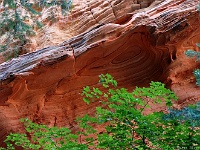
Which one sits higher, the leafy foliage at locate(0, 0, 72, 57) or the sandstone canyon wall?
Answer: the leafy foliage at locate(0, 0, 72, 57)

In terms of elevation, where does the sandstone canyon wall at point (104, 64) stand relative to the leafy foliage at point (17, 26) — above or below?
below

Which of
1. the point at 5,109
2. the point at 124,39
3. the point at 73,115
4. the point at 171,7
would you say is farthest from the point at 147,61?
the point at 5,109

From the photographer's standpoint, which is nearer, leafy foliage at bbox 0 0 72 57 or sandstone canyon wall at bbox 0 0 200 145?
sandstone canyon wall at bbox 0 0 200 145

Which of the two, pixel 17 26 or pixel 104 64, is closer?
pixel 104 64

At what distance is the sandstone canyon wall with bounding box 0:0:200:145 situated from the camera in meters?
7.91

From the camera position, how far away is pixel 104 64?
9055 millimetres

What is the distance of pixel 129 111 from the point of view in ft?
17.5

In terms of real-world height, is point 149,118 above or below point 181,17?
below

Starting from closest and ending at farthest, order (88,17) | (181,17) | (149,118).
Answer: (149,118) < (181,17) < (88,17)

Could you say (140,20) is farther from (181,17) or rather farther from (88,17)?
(88,17)

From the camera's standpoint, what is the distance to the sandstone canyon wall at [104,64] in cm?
791

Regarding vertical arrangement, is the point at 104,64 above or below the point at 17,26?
below

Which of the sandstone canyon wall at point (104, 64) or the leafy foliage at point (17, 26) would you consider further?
the leafy foliage at point (17, 26)

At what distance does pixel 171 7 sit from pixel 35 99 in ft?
16.5
